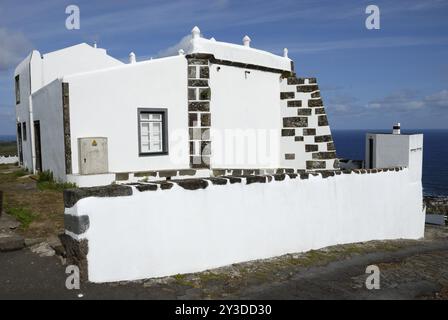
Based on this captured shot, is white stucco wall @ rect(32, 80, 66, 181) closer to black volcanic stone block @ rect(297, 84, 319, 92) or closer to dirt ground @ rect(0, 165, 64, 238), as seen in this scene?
dirt ground @ rect(0, 165, 64, 238)

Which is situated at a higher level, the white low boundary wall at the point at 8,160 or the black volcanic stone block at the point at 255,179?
the black volcanic stone block at the point at 255,179

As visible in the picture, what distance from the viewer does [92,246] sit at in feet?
17.3

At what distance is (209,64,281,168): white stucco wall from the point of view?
13148mm

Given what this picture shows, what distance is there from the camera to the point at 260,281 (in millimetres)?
5824

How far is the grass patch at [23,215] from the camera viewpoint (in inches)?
326

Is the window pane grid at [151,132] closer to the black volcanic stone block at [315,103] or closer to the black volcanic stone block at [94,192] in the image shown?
the black volcanic stone block at [315,103]

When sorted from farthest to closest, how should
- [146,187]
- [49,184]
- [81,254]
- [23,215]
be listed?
[49,184] → [23,215] → [146,187] → [81,254]

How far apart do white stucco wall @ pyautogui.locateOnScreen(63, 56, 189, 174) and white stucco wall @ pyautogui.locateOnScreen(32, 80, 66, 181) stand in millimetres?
718

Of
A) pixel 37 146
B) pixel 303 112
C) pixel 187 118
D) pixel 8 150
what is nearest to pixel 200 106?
pixel 187 118

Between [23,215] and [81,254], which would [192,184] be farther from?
[23,215]

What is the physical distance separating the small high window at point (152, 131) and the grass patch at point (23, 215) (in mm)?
4126

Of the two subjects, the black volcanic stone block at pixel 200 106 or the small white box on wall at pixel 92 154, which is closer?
the small white box on wall at pixel 92 154

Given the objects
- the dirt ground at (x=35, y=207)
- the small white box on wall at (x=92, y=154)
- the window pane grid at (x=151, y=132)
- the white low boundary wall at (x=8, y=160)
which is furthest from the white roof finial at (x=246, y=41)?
the white low boundary wall at (x=8, y=160)

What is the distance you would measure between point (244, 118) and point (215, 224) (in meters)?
7.74
